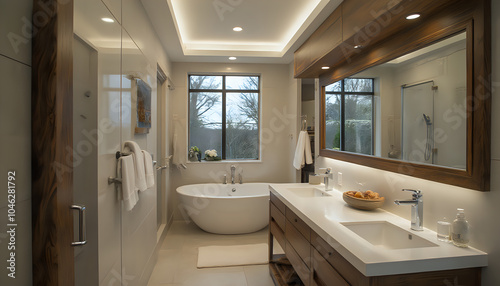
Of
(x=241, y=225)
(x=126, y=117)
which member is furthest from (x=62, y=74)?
(x=241, y=225)

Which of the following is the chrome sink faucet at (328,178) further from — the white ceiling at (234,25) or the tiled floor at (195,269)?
the white ceiling at (234,25)

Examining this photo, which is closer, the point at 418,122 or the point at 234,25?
the point at 418,122

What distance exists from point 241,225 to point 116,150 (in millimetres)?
2343

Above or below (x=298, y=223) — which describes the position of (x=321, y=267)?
below

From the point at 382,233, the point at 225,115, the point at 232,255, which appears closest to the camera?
the point at 382,233

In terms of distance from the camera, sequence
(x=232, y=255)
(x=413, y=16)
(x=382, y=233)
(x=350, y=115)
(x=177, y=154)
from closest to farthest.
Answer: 1. (x=413, y=16)
2. (x=382, y=233)
3. (x=350, y=115)
4. (x=232, y=255)
5. (x=177, y=154)

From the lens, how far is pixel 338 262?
1330mm

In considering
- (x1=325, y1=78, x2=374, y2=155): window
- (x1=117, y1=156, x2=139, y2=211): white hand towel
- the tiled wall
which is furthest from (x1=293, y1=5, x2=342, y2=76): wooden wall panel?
the tiled wall

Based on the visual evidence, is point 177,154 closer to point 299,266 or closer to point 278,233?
point 278,233

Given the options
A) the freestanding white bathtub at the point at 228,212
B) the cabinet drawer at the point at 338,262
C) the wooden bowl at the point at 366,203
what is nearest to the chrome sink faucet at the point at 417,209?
the wooden bowl at the point at 366,203

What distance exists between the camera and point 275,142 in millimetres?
4473

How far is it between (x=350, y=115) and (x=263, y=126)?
221 centimetres

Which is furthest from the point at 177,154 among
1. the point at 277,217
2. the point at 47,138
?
the point at 47,138

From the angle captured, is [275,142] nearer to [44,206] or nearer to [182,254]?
[182,254]
